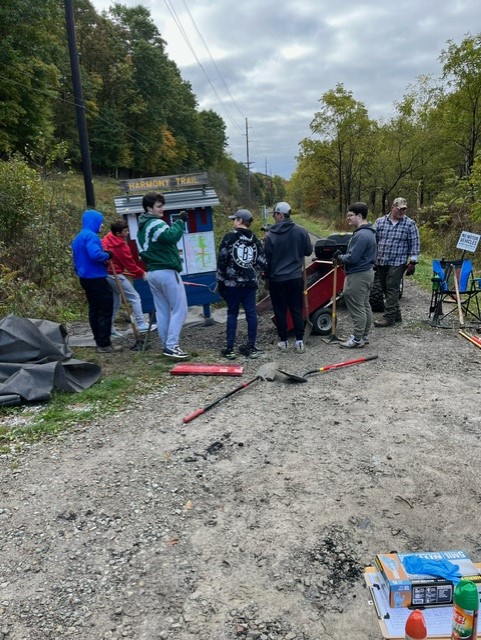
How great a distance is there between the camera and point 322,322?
23.4 ft

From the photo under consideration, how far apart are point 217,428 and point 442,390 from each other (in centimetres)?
255

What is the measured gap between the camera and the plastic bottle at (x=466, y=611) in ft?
5.26

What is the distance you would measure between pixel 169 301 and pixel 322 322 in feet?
8.15

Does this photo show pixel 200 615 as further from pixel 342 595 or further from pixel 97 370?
pixel 97 370

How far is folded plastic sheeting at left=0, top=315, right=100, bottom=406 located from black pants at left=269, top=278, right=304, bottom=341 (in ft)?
8.16

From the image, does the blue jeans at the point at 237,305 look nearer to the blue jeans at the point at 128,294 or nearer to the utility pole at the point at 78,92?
the blue jeans at the point at 128,294

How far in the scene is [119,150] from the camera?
38.3m

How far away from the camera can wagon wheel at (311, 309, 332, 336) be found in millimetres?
7053

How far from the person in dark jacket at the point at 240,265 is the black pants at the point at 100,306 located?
1.52 metres

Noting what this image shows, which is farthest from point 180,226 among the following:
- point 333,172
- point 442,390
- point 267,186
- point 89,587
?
point 267,186

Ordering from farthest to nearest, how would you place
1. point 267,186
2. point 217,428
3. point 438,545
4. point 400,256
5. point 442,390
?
1. point 267,186
2. point 400,256
3. point 442,390
4. point 217,428
5. point 438,545

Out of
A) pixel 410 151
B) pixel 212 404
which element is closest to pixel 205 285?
pixel 212 404

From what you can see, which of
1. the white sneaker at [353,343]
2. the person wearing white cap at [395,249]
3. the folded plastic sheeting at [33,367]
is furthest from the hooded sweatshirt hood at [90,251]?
the person wearing white cap at [395,249]

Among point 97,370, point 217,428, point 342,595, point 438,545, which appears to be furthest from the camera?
point 97,370
